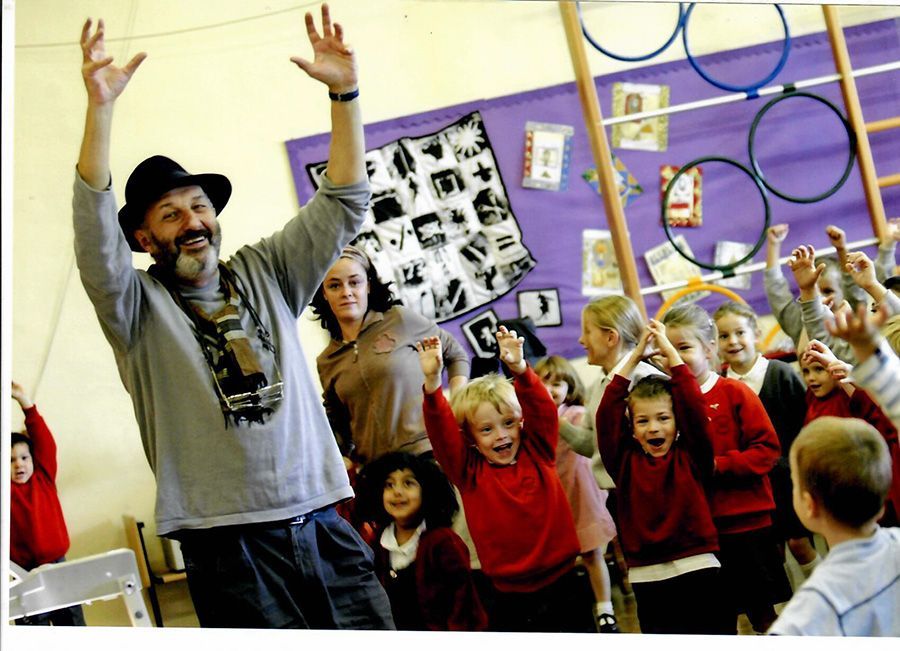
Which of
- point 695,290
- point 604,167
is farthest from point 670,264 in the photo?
point 604,167

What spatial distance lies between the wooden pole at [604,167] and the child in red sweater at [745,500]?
3.05ft

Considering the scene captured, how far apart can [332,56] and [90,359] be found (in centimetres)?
153

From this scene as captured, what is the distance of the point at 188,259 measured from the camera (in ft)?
6.93

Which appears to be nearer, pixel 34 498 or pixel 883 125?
pixel 34 498

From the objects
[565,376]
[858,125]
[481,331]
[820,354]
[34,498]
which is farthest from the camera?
[481,331]

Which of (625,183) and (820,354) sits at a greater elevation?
(625,183)

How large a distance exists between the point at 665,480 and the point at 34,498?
1.66 m

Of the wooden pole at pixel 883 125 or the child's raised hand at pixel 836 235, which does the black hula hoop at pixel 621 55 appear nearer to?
the wooden pole at pixel 883 125

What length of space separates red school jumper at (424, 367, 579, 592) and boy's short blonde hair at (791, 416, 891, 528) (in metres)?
0.76

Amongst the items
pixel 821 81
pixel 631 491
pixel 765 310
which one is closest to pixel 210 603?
pixel 631 491

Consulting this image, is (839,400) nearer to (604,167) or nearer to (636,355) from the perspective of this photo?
(636,355)

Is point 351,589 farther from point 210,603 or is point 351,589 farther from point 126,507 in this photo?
point 126,507

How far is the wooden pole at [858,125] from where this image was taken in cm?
345

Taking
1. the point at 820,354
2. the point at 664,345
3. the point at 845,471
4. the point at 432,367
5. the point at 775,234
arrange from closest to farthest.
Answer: the point at 845,471 → the point at 820,354 → the point at 664,345 → the point at 432,367 → the point at 775,234
